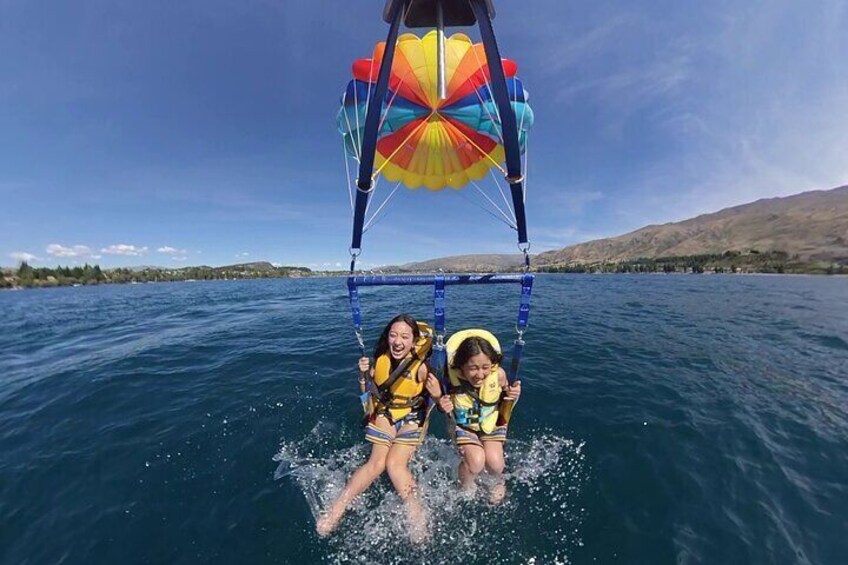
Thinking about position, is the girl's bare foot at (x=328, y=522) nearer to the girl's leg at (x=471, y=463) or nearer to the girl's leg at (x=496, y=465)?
the girl's leg at (x=471, y=463)

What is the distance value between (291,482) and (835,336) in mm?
27303

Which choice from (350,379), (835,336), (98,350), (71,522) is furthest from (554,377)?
(98,350)

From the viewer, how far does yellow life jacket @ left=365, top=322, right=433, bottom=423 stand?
7.07m

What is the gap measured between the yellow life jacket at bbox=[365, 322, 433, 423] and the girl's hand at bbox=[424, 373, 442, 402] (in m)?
0.56

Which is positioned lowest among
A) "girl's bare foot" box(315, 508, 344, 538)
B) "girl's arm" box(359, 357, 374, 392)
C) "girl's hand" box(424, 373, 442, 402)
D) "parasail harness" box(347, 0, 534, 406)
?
"girl's bare foot" box(315, 508, 344, 538)

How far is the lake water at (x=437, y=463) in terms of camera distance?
5.45 metres

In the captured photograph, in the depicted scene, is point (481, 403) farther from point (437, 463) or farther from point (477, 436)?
point (437, 463)

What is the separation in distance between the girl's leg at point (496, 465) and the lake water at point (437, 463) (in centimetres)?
27

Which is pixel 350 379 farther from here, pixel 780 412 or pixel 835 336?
pixel 835 336

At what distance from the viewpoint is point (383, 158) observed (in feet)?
39.2

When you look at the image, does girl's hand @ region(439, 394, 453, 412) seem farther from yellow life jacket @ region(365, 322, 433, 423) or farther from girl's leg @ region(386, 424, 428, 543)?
girl's leg @ region(386, 424, 428, 543)

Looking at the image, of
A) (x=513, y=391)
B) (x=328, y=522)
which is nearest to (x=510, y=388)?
(x=513, y=391)

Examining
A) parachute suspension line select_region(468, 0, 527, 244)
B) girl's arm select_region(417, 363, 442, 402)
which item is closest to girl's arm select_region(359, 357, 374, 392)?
girl's arm select_region(417, 363, 442, 402)

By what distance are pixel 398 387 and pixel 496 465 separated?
2.58 meters
